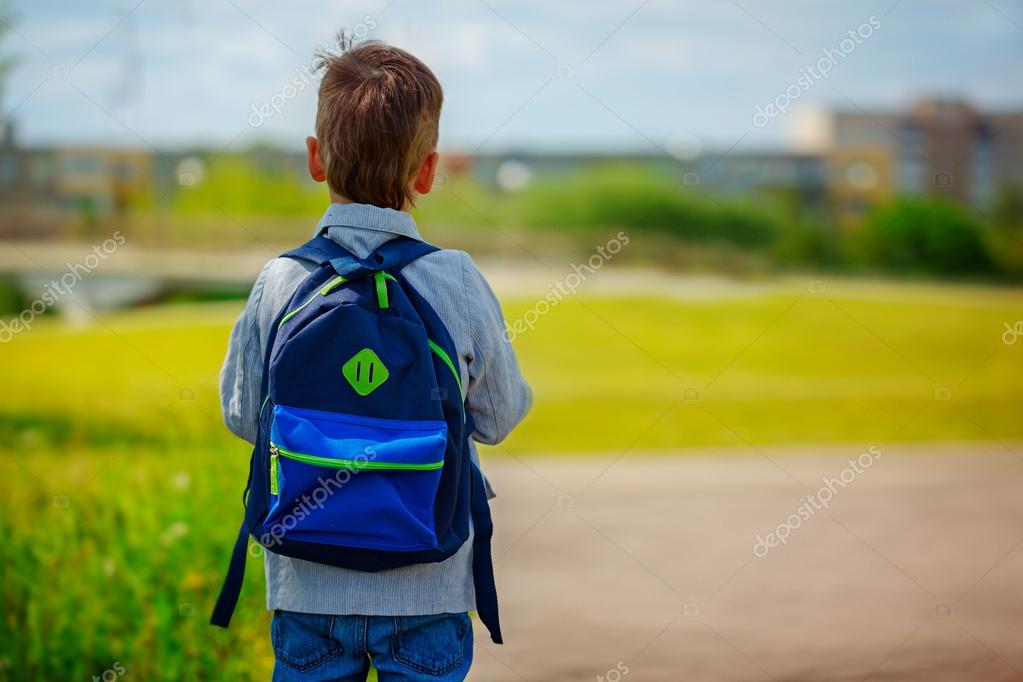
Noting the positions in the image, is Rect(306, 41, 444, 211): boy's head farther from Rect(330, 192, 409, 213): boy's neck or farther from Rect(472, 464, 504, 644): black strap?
Rect(472, 464, 504, 644): black strap

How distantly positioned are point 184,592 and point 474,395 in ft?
6.84

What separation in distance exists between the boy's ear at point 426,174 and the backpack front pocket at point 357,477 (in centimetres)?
40

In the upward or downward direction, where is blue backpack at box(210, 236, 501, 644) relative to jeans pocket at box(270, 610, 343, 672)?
upward

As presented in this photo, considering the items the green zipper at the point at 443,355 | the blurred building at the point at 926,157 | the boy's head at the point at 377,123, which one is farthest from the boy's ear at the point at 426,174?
the blurred building at the point at 926,157

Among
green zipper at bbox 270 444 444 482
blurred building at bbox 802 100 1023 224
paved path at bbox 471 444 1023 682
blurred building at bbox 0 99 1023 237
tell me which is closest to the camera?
green zipper at bbox 270 444 444 482

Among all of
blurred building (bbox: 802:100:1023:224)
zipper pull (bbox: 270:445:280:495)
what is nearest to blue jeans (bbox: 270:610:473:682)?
zipper pull (bbox: 270:445:280:495)

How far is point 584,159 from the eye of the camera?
31.8m

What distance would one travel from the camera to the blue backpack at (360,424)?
61.6 inches

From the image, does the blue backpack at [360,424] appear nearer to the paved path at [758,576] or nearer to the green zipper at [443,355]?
the green zipper at [443,355]

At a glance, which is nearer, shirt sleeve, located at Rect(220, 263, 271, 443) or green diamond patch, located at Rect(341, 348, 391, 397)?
green diamond patch, located at Rect(341, 348, 391, 397)

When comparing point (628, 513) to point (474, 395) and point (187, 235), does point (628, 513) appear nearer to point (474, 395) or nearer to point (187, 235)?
point (474, 395)

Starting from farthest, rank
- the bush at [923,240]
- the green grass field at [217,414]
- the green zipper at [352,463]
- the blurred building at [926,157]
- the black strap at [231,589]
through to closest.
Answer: the blurred building at [926,157] < the bush at [923,240] < the green grass field at [217,414] < the black strap at [231,589] < the green zipper at [352,463]

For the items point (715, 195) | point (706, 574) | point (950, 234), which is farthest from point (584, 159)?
point (706, 574)

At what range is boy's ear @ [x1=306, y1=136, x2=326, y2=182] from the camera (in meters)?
1.73
